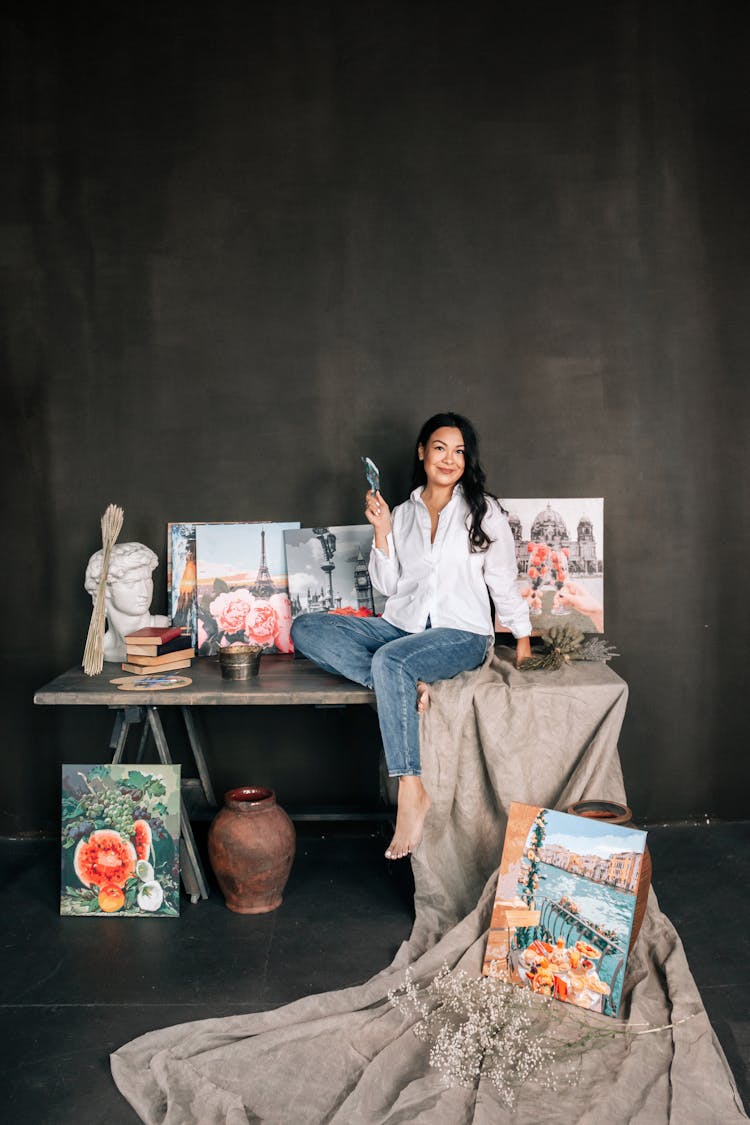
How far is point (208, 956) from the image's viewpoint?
9.18 feet

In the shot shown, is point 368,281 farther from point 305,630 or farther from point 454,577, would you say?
point 305,630

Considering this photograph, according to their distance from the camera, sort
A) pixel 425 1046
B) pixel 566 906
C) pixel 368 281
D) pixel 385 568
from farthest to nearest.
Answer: pixel 368 281 < pixel 385 568 < pixel 566 906 < pixel 425 1046

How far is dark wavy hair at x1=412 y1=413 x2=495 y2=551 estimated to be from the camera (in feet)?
11.0

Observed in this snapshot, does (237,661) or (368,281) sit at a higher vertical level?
(368,281)

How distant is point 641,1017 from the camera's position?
92.1 inches

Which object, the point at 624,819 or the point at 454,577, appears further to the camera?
the point at 454,577

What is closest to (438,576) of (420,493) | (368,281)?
(420,493)

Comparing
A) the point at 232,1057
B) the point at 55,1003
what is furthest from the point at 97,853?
the point at 232,1057

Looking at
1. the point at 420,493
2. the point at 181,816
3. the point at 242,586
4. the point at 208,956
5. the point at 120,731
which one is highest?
the point at 420,493

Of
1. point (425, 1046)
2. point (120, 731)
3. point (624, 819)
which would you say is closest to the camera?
point (425, 1046)

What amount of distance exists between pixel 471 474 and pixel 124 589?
4.57ft

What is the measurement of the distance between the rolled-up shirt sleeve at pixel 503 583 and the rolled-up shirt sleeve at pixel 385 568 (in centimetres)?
35

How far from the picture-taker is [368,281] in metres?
3.65

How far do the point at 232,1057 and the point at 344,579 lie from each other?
6.12ft
